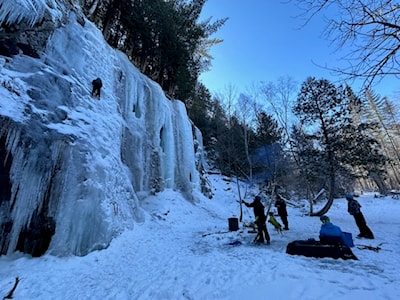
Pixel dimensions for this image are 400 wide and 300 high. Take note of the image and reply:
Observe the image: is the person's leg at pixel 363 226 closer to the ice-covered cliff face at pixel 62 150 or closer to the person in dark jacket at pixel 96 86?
the ice-covered cliff face at pixel 62 150

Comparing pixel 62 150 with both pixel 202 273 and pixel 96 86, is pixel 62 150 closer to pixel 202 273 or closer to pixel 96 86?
pixel 96 86

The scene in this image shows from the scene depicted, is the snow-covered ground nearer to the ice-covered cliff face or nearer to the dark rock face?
the dark rock face

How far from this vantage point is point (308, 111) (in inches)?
552

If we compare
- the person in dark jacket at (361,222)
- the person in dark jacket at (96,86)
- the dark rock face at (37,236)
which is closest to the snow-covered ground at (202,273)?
the dark rock face at (37,236)

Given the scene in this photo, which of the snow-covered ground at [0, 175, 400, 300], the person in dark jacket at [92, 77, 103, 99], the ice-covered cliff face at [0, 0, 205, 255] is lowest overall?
the snow-covered ground at [0, 175, 400, 300]

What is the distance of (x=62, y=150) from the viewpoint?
522 cm

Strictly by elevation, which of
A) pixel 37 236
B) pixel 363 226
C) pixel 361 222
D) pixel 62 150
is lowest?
pixel 363 226

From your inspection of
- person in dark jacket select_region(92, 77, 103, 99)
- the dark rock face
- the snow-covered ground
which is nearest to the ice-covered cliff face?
the dark rock face

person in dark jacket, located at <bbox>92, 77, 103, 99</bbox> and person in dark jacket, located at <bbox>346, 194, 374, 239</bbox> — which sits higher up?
person in dark jacket, located at <bbox>92, 77, 103, 99</bbox>

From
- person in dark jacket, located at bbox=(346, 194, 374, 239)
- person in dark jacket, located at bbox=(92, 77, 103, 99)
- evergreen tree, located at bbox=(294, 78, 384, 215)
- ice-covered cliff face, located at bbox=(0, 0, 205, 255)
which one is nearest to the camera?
ice-covered cliff face, located at bbox=(0, 0, 205, 255)

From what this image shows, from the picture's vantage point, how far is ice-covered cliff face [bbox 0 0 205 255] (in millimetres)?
4250

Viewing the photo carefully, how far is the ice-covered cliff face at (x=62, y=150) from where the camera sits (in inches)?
167

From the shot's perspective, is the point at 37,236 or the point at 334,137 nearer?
the point at 37,236

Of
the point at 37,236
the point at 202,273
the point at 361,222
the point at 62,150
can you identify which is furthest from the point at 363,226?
the point at 62,150
